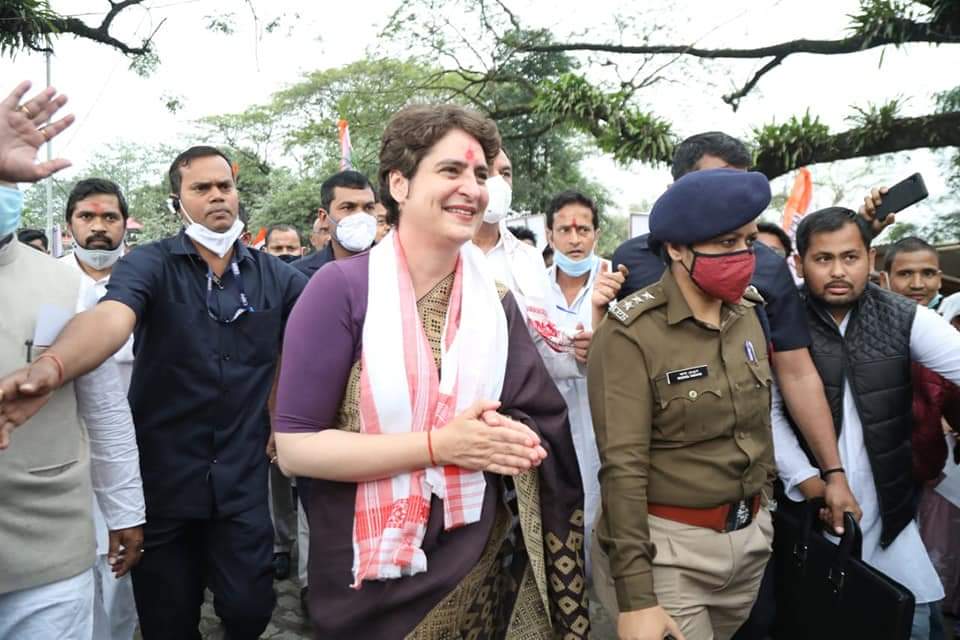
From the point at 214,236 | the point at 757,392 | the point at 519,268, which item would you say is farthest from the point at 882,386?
the point at 214,236

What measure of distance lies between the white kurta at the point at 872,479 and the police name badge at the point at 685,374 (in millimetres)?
790

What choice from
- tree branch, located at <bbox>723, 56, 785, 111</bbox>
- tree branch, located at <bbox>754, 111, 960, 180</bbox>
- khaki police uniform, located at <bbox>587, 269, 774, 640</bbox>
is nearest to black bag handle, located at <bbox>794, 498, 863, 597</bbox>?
khaki police uniform, located at <bbox>587, 269, 774, 640</bbox>

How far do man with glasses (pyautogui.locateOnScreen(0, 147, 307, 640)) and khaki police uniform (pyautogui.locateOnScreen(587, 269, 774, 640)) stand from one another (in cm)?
139

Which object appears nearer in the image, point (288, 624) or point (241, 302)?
point (241, 302)

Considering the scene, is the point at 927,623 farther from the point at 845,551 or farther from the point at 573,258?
the point at 573,258

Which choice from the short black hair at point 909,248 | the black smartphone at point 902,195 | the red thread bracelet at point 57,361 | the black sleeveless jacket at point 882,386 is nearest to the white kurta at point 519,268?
the black sleeveless jacket at point 882,386

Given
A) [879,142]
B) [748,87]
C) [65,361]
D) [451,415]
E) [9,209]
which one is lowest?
[451,415]

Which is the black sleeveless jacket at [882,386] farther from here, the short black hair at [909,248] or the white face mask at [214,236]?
the white face mask at [214,236]

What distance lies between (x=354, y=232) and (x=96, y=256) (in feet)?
4.45

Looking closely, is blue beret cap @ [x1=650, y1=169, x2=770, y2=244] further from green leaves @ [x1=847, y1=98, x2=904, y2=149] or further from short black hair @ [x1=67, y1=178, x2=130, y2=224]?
green leaves @ [x1=847, y1=98, x2=904, y2=149]

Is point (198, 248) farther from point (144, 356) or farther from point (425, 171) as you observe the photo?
point (425, 171)

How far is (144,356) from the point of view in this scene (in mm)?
2723

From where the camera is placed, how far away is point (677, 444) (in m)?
2.12

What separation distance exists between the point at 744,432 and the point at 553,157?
1582 cm
